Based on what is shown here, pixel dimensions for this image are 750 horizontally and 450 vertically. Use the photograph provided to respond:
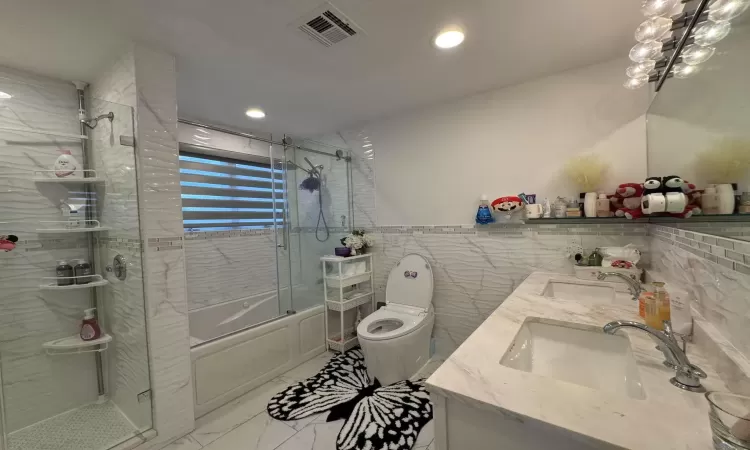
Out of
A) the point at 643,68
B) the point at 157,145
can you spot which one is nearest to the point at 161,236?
the point at 157,145

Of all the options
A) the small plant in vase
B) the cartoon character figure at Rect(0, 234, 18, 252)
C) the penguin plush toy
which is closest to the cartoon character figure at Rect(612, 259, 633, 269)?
the penguin plush toy

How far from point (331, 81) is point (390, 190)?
1123 mm

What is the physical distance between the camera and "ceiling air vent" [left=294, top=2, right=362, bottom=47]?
1.36m

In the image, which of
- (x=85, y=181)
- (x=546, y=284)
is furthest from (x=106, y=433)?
(x=546, y=284)

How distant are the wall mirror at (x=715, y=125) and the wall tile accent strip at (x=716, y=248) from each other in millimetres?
26

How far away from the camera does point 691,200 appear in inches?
45.1

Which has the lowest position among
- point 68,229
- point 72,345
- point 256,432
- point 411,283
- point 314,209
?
point 256,432

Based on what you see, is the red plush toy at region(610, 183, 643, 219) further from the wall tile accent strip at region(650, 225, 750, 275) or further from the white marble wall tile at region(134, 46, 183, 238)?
the white marble wall tile at region(134, 46, 183, 238)

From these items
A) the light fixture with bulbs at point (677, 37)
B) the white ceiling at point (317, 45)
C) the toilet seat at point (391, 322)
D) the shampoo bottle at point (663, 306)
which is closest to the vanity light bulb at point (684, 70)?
the light fixture with bulbs at point (677, 37)

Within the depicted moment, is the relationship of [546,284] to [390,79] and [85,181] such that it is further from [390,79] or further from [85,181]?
[85,181]

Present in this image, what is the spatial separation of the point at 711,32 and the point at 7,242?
3.43 metres

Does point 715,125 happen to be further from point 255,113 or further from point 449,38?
point 255,113

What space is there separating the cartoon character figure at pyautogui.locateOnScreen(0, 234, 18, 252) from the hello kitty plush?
0.44m

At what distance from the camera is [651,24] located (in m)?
1.19
